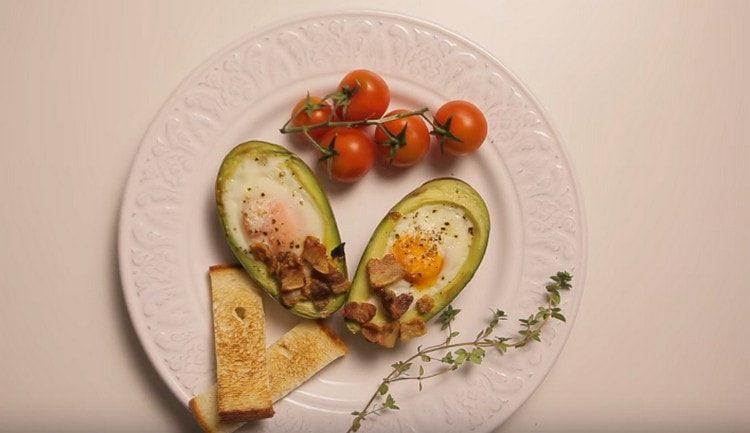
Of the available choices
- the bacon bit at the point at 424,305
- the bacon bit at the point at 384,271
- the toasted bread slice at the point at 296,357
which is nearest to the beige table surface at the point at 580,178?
the toasted bread slice at the point at 296,357

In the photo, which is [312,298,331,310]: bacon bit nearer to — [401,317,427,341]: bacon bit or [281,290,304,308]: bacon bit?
[281,290,304,308]: bacon bit

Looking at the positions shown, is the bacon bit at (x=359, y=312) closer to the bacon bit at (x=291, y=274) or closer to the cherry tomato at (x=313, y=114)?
the bacon bit at (x=291, y=274)

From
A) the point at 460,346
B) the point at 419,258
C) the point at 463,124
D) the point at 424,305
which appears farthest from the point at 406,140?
the point at 460,346

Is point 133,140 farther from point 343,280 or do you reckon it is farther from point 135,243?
point 343,280

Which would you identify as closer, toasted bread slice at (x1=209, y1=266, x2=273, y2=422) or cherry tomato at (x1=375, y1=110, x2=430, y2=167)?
toasted bread slice at (x1=209, y1=266, x2=273, y2=422)

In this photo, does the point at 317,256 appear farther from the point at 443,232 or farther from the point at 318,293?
the point at 443,232

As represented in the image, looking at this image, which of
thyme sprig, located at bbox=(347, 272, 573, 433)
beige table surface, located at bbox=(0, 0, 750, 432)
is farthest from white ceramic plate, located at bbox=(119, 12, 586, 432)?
beige table surface, located at bbox=(0, 0, 750, 432)

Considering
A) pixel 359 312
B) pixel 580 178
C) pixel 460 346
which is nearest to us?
pixel 359 312
